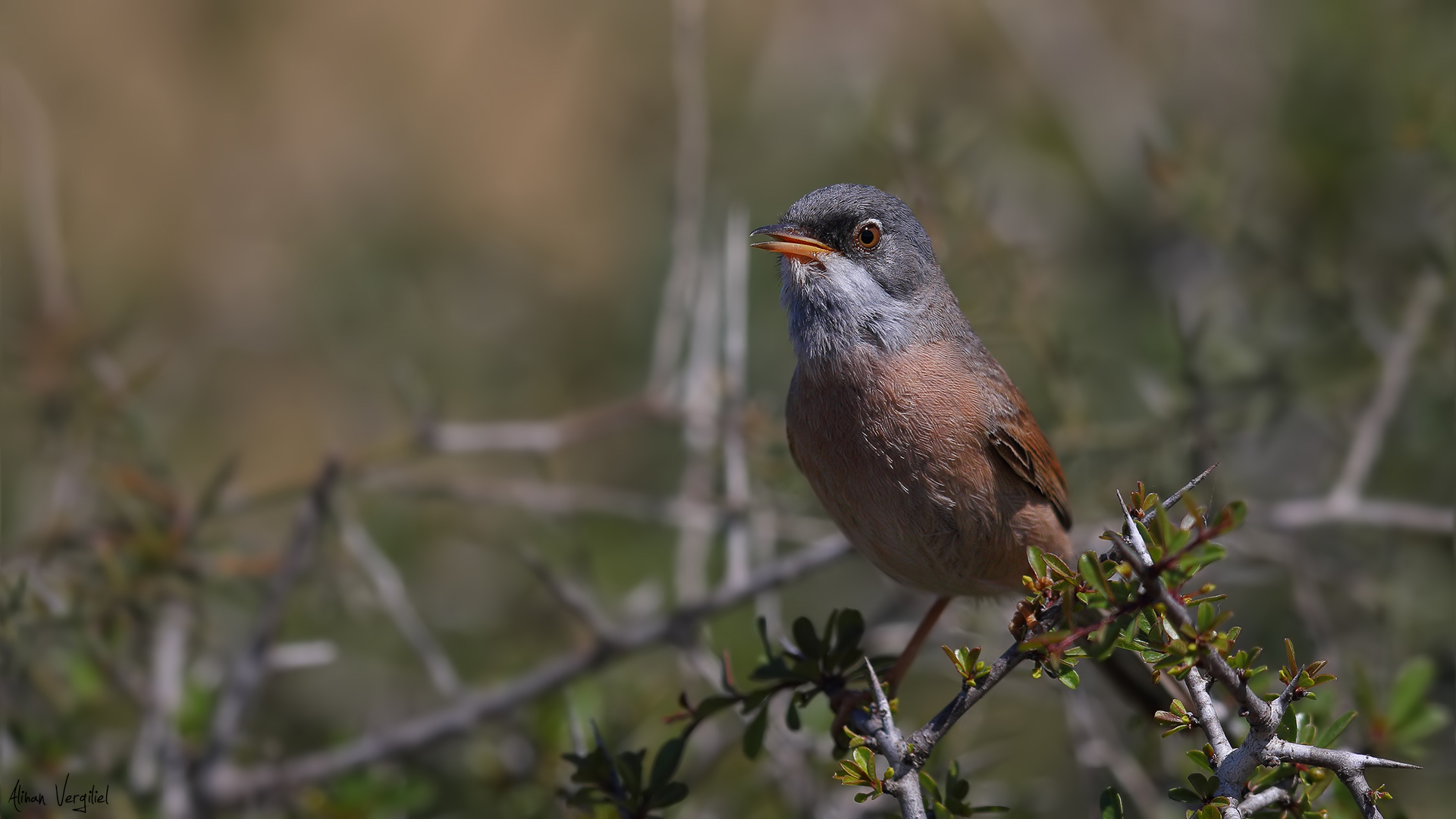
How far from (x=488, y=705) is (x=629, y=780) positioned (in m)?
1.35

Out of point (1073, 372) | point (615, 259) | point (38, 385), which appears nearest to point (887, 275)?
point (1073, 372)

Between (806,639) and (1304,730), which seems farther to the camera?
(806,639)

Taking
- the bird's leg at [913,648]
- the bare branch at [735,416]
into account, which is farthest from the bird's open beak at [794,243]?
the bird's leg at [913,648]

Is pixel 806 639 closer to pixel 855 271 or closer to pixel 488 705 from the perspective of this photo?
pixel 855 271

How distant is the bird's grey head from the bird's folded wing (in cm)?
38

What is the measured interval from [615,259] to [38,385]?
4.77m

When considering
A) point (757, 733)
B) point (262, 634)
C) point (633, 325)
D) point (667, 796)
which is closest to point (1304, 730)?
point (757, 733)

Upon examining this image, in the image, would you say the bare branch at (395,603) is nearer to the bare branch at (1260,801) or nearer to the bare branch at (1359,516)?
the bare branch at (1260,801)

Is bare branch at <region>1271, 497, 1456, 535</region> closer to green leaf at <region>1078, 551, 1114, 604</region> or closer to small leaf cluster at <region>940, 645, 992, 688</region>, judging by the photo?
small leaf cluster at <region>940, 645, 992, 688</region>

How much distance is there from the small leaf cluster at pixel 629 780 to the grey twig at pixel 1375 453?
8.97 ft

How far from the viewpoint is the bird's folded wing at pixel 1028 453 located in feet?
11.7

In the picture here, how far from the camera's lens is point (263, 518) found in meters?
6.75

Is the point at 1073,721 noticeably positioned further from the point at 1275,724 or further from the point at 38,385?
the point at 38,385

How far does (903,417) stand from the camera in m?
3.40
